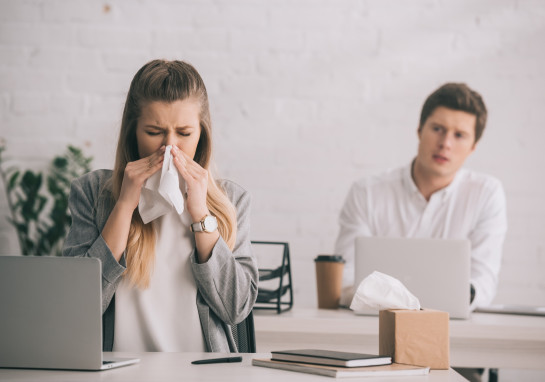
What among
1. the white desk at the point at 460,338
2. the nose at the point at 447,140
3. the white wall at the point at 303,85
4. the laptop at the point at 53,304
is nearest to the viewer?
the laptop at the point at 53,304

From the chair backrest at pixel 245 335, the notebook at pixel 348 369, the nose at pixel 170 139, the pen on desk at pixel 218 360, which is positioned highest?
the nose at pixel 170 139

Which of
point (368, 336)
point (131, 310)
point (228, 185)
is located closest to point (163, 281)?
point (131, 310)

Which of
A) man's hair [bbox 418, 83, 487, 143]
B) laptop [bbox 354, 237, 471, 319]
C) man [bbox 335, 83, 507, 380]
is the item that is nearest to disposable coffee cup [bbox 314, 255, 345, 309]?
laptop [bbox 354, 237, 471, 319]

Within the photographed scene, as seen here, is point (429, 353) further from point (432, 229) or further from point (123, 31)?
point (123, 31)

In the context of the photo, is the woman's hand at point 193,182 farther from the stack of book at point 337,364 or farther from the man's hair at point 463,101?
the man's hair at point 463,101

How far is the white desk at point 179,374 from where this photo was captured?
96 centimetres

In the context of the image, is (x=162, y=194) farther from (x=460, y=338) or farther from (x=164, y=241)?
(x=460, y=338)

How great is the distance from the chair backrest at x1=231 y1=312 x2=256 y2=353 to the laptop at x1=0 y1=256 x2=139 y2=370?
53 centimetres

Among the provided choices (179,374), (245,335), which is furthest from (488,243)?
(179,374)

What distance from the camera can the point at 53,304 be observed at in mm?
966

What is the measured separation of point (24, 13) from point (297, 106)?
4.02 ft

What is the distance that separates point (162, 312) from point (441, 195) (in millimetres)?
1437

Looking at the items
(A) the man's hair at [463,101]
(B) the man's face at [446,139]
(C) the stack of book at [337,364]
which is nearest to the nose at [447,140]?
(B) the man's face at [446,139]

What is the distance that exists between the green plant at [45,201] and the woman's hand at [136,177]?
135cm
